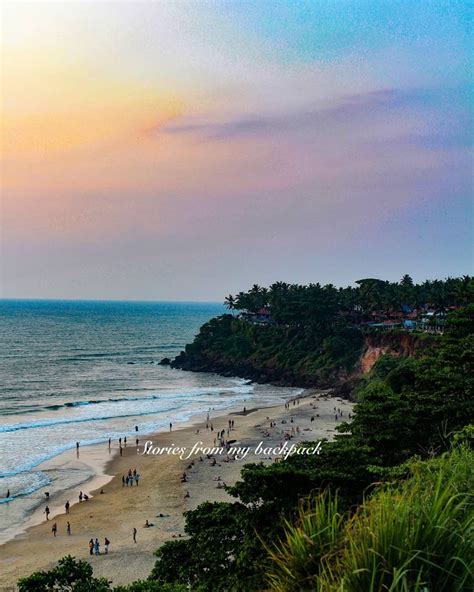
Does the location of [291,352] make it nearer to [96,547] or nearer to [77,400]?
[77,400]

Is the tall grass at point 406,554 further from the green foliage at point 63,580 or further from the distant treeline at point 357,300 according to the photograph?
the distant treeline at point 357,300

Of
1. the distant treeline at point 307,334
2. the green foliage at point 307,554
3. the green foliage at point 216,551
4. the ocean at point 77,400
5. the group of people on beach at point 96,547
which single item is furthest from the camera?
the distant treeline at point 307,334

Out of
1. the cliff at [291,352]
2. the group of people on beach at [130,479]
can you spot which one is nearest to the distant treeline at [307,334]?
the cliff at [291,352]

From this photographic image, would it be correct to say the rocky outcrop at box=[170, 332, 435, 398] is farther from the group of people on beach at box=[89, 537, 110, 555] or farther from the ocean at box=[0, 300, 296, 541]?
the group of people on beach at box=[89, 537, 110, 555]

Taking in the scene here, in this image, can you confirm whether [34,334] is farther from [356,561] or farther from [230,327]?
[356,561]

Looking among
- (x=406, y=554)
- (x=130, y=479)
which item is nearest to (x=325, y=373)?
(x=130, y=479)

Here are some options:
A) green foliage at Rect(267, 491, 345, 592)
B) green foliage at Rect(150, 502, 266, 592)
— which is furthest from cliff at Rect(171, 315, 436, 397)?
green foliage at Rect(267, 491, 345, 592)
